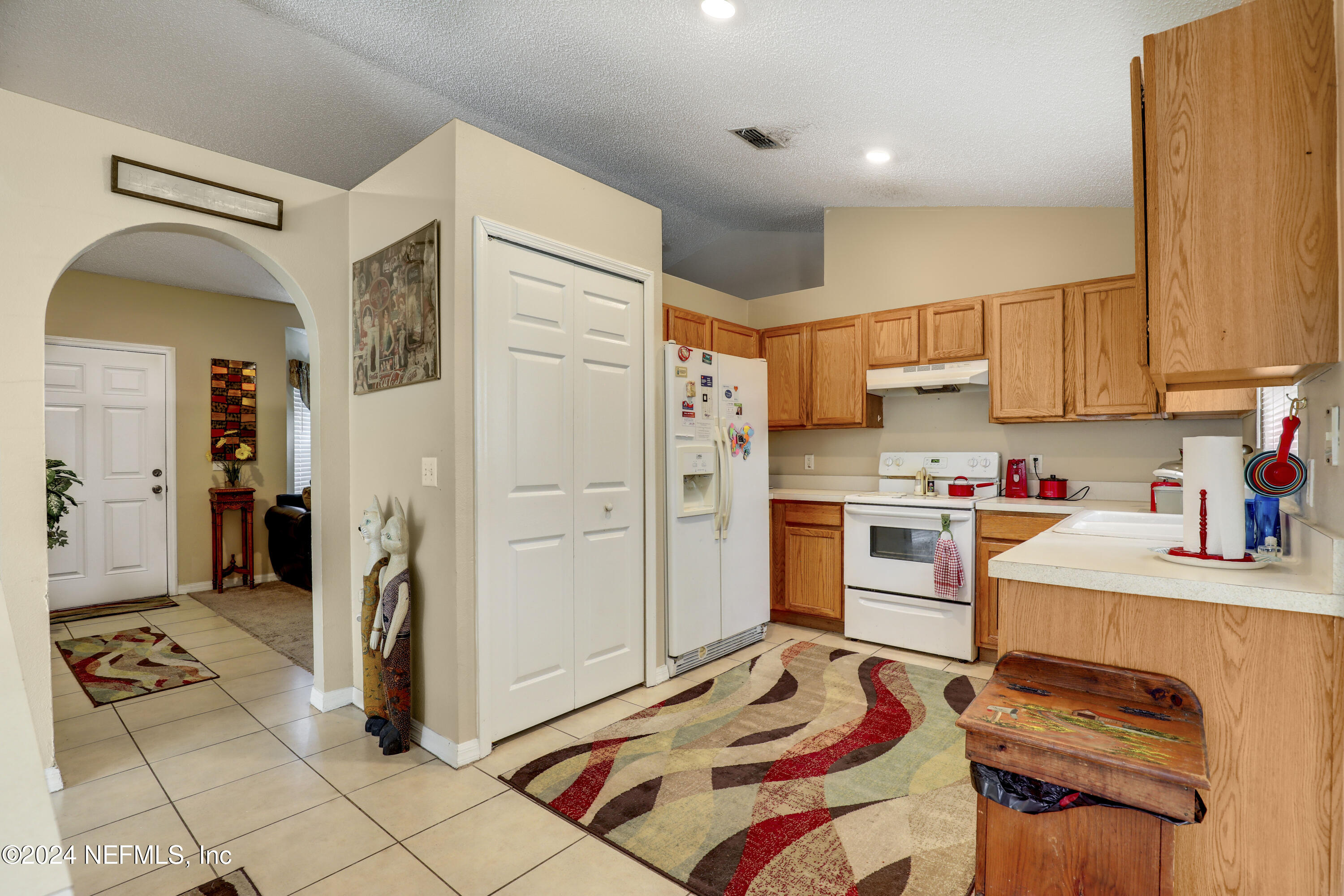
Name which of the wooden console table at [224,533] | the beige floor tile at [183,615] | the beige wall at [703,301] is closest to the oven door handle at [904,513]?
the beige wall at [703,301]

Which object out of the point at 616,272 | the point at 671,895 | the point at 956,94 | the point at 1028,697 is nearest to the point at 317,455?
the point at 616,272

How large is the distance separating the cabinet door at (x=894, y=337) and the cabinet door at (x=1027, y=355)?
45cm

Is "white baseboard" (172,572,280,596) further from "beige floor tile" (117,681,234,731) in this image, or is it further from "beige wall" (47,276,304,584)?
"beige floor tile" (117,681,234,731)

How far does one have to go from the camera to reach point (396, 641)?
252cm

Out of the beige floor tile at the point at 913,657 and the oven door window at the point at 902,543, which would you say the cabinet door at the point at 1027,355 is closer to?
the oven door window at the point at 902,543

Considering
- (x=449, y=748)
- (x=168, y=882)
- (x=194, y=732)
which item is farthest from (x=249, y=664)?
(x=168, y=882)

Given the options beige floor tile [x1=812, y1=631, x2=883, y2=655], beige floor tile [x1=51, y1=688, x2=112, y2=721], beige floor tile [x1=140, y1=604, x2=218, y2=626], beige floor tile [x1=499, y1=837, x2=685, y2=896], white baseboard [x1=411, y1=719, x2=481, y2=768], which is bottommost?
beige floor tile [x1=499, y1=837, x2=685, y2=896]

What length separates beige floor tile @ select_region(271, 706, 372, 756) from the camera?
2.60 m

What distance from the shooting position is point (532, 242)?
105 inches

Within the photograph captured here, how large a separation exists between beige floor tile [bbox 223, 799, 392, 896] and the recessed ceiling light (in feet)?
9.72

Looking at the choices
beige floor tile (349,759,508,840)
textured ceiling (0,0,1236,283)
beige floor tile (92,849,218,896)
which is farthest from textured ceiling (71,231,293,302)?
beige floor tile (92,849,218,896)

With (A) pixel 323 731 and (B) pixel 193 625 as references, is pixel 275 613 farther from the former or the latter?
(A) pixel 323 731

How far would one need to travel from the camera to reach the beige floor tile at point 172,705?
2.84m

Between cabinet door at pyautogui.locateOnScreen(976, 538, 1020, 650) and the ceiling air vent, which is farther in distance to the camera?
cabinet door at pyautogui.locateOnScreen(976, 538, 1020, 650)
